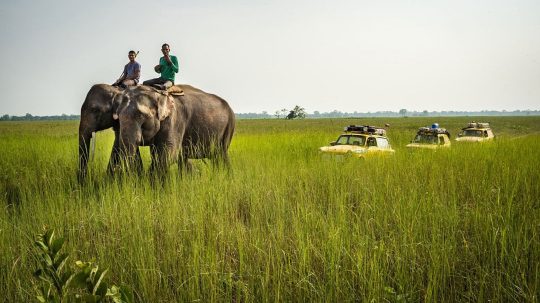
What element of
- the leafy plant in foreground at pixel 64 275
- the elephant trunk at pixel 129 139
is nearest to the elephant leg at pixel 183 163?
the elephant trunk at pixel 129 139

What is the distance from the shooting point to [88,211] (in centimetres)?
444

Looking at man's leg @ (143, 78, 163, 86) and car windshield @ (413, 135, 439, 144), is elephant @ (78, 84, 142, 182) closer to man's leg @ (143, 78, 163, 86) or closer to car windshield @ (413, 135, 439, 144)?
man's leg @ (143, 78, 163, 86)

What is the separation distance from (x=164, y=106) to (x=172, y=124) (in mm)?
403

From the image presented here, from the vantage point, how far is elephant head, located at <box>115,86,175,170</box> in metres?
6.19

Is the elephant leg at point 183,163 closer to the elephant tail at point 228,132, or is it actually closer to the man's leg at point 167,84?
the elephant tail at point 228,132

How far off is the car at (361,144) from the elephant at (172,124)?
2948 millimetres

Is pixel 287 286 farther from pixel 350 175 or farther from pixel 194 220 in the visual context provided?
pixel 350 175

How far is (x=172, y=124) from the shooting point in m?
7.19

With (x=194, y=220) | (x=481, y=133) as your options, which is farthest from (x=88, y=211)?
(x=481, y=133)

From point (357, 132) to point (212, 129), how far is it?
175 inches

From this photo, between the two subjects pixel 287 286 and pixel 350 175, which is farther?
pixel 350 175

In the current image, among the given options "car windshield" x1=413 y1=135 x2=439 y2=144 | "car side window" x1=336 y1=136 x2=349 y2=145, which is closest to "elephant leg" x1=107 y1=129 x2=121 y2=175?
"car side window" x1=336 y1=136 x2=349 y2=145

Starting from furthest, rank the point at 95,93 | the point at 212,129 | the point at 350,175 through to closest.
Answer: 1. the point at 212,129
2. the point at 95,93
3. the point at 350,175

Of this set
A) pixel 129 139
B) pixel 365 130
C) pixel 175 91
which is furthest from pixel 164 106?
pixel 365 130
